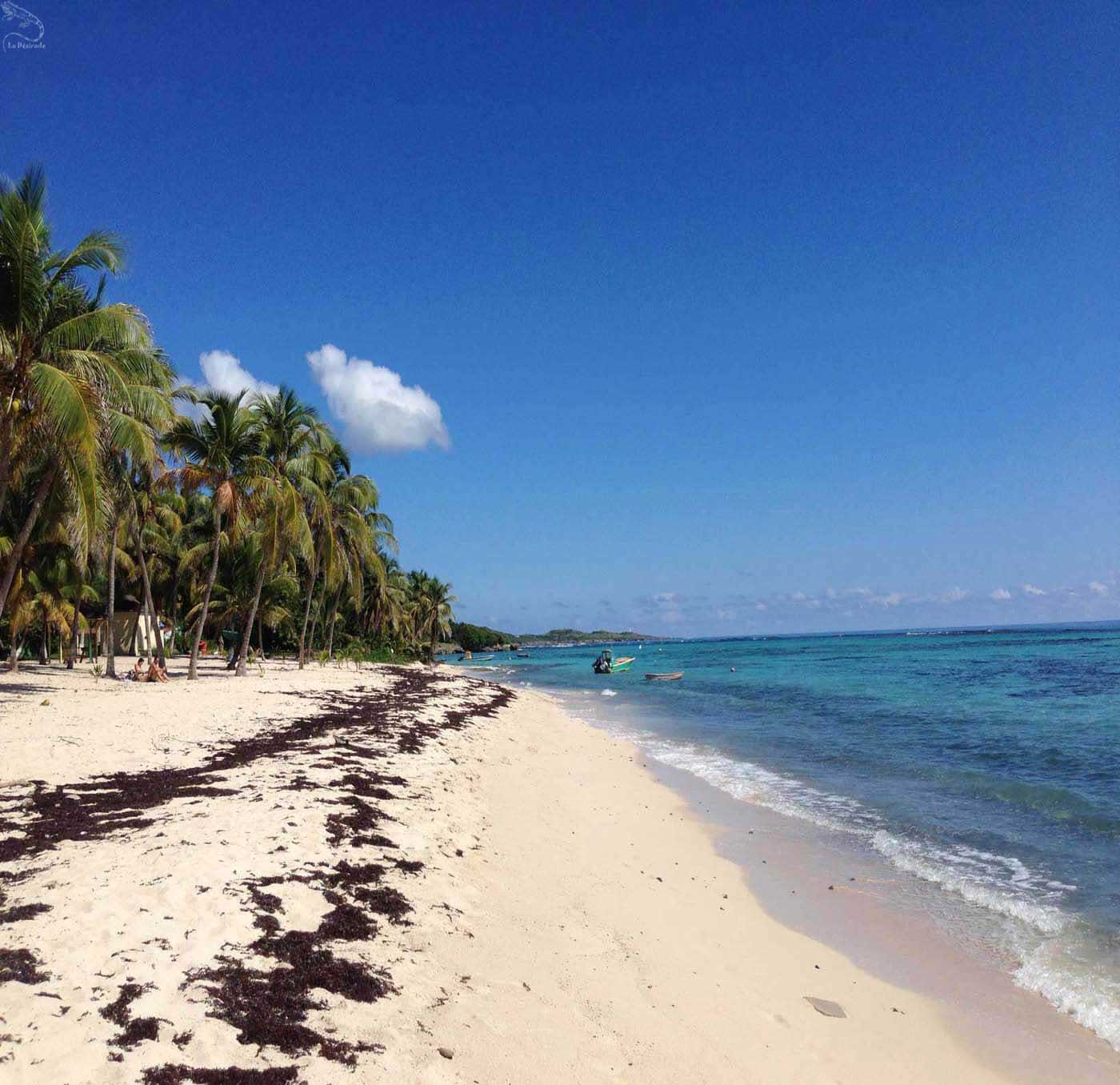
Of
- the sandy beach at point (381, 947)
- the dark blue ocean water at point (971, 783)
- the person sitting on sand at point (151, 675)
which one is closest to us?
the sandy beach at point (381, 947)

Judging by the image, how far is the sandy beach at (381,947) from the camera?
363 cm

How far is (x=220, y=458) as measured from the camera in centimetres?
2205

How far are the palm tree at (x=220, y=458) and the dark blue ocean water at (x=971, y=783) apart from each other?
1433cm

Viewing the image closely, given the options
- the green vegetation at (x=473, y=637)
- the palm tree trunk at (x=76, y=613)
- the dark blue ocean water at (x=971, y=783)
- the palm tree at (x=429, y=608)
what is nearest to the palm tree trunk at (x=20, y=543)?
the palm tree trunk at (x=76, y=613)

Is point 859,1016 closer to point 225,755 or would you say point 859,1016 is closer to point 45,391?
point 225,755

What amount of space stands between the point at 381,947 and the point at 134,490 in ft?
67.0

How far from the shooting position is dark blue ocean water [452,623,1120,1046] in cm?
694

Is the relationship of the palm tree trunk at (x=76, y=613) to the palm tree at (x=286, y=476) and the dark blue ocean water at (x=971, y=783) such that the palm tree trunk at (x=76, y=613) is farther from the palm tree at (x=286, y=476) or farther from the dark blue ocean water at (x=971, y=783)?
the dark blue ocean water at (x=971, y=783)

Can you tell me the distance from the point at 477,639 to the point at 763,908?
136625mm

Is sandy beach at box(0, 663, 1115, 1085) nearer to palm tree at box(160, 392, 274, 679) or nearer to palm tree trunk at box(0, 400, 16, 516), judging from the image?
palm tree trunk at box(0, 400, 16, 516)

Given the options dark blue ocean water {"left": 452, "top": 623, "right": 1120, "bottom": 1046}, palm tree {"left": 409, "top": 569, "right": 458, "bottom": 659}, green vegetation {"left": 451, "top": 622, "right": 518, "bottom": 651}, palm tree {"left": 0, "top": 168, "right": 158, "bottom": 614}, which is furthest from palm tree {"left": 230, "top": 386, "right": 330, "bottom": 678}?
green vegetation {"left": 451, "top": 622, "right": 518, "bottom": 651}

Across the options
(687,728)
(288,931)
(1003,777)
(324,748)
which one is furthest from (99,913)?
(687,728)

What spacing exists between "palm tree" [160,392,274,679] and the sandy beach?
42.6 feet

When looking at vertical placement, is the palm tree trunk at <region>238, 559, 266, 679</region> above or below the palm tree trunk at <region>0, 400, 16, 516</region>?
below
